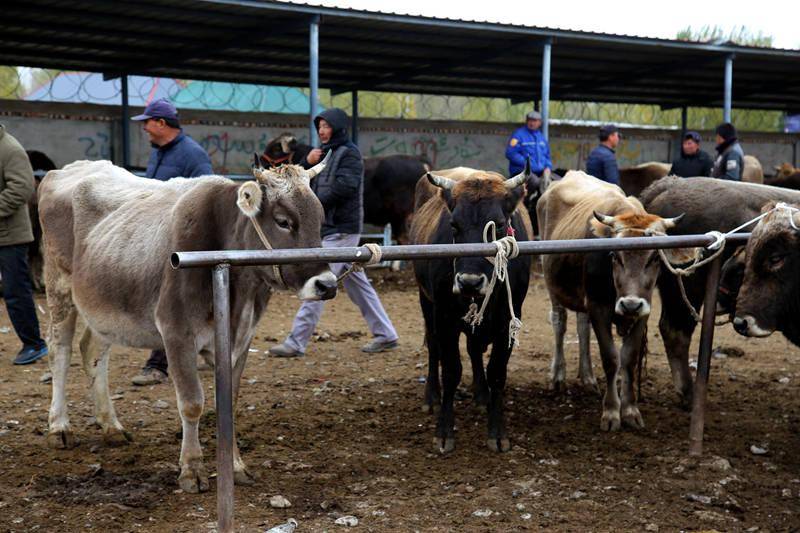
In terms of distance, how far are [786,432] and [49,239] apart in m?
5.13

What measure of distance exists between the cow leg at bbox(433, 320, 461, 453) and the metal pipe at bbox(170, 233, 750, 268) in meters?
1.43

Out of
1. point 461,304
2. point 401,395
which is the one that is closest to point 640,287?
point 461,304

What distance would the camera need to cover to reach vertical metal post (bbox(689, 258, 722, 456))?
5336 millimetres

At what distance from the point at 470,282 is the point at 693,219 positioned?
2.38 m

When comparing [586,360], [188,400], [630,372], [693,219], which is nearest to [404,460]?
[188,400]

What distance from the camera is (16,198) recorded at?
754 centimetres

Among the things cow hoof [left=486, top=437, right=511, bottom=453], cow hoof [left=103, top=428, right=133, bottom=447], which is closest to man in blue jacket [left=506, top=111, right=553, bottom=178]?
cow hoof [left=486, top=437, right=511, bottom=453]

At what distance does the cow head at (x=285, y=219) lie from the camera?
Answer: 14.9 feet

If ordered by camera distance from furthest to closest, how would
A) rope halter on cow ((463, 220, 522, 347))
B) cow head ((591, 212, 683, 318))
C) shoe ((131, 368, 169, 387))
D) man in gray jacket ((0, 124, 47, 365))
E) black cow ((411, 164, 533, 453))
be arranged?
man in gray jacket ((0, 124, 47, 365)), shoe ((131, 368, 169, 387)), cow head ((591, 212, 683, 318)), black cow ((411, 164, 533, 453)), rope halter on cow ((463, 220, 522, 347))

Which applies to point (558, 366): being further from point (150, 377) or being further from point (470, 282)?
point (150, 377)

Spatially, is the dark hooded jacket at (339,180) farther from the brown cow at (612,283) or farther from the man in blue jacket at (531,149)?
the man in blue jacket at (531,149)

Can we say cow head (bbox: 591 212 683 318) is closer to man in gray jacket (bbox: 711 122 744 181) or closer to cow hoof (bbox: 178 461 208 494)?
cow hoof (bbox: 178 461 208 494)

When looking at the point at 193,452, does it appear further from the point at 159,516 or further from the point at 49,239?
the point at 49,239

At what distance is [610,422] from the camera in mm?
6105
